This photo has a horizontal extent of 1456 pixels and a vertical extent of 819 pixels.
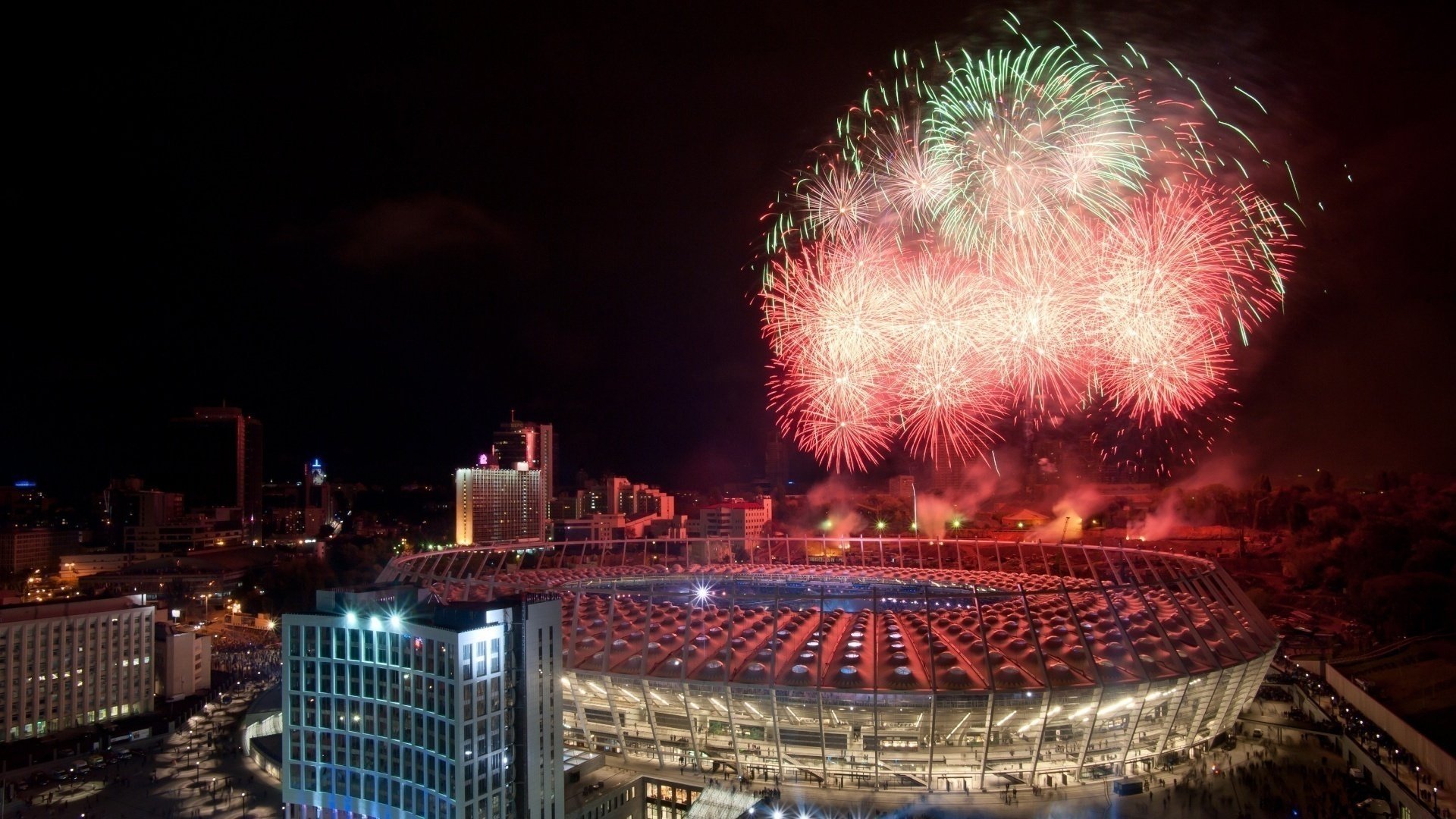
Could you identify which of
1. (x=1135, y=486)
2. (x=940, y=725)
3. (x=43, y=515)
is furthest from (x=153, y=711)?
(x=43, y=515)

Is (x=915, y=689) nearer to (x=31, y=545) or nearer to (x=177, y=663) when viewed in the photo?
(x=177, y=663)

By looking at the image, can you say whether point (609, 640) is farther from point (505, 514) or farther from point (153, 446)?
point (153, 446)

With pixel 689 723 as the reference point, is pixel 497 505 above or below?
above

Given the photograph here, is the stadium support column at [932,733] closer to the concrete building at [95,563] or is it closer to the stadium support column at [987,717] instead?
the stadium support column at [987,717]

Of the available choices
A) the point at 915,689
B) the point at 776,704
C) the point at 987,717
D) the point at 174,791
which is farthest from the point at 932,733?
the point at 174,791

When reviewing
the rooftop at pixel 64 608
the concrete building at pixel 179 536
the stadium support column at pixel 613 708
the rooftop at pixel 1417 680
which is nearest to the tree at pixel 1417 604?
the rooftop at pixel 1417 680

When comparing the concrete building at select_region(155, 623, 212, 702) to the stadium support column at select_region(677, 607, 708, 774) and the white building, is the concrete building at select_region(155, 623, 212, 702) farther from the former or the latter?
the stadium support column at select_region(677, 607, 708, 774)
